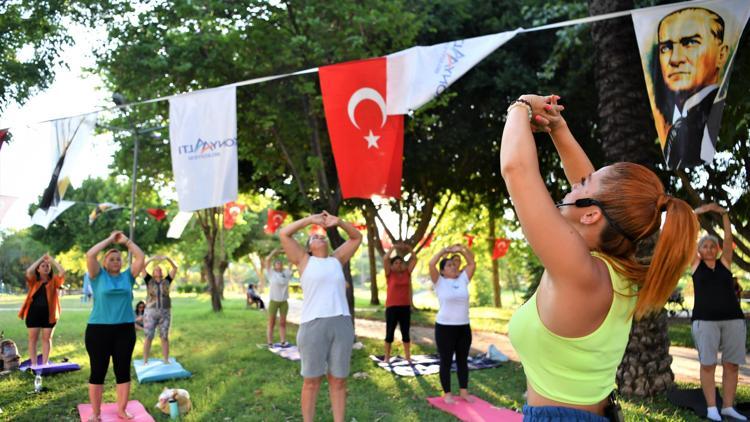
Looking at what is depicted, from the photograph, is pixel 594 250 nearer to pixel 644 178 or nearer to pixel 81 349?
pixel 644 178

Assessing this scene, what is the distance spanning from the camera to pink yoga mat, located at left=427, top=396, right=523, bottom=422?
672 cm

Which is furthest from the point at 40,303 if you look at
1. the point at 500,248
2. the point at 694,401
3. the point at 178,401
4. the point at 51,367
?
the point at 500,248

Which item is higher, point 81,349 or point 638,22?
point 638,22

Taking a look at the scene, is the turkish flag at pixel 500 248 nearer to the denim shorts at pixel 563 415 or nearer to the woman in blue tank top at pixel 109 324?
the woman in blue tank top at pixel 109 324

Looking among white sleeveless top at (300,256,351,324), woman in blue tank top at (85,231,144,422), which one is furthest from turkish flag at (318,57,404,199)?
woman in blue tank top at (85,231,144,422)

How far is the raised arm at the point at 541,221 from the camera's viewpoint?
1.56m

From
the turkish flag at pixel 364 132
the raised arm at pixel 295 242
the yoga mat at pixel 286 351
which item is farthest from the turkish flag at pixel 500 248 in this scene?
the turkish flag at pixel 364 132

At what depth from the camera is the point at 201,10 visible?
10.4 meters

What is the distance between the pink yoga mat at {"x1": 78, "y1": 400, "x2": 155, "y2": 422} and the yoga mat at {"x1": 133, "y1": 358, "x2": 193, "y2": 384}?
1362 millimetres

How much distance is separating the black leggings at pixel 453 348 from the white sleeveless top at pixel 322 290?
6.49ft

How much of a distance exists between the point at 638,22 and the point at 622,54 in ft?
7.08

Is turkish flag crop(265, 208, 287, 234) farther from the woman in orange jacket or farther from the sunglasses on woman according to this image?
the sunglasses on woman

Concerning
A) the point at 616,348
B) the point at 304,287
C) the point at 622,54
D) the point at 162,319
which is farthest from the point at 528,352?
the point at 162,319

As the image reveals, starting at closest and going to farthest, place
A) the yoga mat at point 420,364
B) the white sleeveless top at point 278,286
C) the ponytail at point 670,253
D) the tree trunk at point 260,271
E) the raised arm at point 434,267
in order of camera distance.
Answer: the ponytail at point 670,253, the raised arm at point 434,267, the yoga mat at point 420,364, the white sleeveless top at point 278,286, the tree trunk at point 260,271
